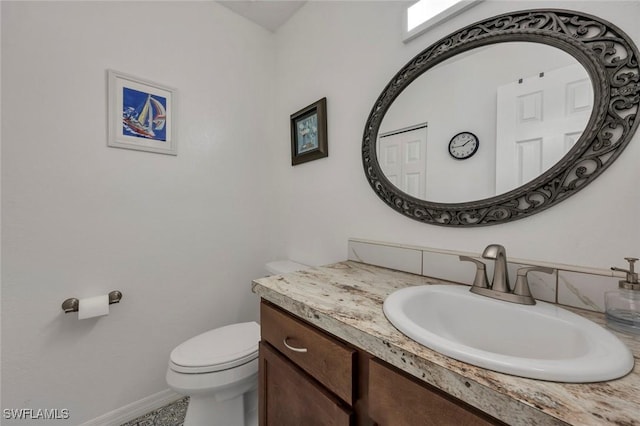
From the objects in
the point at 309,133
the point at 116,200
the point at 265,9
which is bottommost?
the point at 116,200

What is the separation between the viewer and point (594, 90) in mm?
650

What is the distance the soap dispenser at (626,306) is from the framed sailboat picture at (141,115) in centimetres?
182

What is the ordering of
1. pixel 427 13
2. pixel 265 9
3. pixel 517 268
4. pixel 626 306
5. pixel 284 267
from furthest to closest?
pixel 265 9 < pixel 284 267 < pixel 427 13 < pixel 517 268 < pixel 626 306

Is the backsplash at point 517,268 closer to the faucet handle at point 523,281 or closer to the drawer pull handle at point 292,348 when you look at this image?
the faucet handle at point 523,281

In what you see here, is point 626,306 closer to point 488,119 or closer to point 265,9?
point 488,119

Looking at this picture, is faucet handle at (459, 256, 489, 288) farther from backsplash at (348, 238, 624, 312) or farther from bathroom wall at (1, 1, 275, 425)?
bathroom wall at (1, 1, 275, 425)

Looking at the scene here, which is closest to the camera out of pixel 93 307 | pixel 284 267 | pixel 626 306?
pixel 626 306

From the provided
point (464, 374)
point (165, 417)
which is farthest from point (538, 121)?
point (165, 417)

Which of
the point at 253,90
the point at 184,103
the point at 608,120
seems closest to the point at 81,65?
the point at 184,103

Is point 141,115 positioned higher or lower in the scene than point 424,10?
lower

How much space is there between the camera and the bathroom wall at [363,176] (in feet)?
2.10

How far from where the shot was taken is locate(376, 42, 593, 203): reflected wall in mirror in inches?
27.3

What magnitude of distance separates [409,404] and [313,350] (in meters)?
0.26

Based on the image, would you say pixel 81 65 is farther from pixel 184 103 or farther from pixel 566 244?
pixel 566 244
